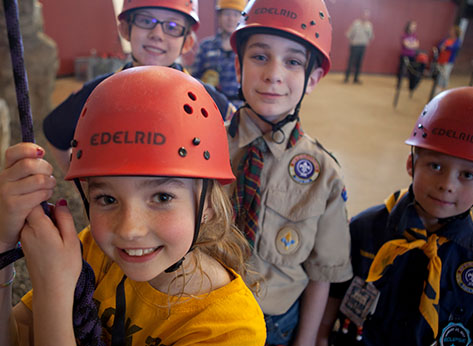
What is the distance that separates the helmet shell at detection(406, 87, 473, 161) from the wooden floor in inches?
95.2

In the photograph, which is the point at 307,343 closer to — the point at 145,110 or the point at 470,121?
the point at 470,121

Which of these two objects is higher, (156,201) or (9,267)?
(156,201)

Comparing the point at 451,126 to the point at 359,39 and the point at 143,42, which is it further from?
the point at 359,39

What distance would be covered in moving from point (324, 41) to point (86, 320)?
1364mm

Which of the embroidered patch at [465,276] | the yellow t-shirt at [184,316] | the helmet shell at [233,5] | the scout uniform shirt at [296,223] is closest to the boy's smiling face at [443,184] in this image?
the embroidered patch at [465,276]

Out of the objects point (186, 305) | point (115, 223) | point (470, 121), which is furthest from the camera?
point (470, 121)

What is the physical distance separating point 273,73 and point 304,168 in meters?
0.41

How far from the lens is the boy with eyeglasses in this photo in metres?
1.80

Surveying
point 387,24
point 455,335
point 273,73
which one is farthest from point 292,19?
point 387,24

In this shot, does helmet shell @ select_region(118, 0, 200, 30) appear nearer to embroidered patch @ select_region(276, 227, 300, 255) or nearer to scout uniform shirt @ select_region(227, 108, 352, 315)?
scout uniform shirt @ select_region(227, 108, 352, 315)

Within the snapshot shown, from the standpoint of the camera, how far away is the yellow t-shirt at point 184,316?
3.01 ft

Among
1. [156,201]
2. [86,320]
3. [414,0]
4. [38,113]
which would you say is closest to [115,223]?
[156,201]

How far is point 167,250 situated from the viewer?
Answer: 2.85ft

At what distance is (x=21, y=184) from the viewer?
0.72 m
